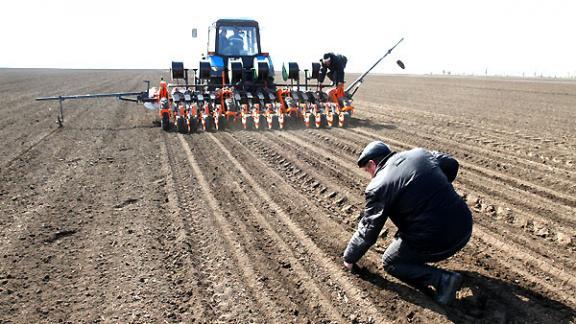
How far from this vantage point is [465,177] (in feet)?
22.2

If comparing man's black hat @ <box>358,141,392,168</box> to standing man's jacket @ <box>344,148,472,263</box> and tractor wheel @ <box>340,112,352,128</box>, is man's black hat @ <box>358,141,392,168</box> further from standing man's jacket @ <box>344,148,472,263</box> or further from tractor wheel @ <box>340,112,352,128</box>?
tractor wheel @ <box>340,112,352,128</box>

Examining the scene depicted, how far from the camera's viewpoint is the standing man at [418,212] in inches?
135

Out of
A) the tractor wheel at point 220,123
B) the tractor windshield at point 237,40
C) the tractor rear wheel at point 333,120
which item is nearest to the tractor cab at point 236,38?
the tractor windshield at point 237,40

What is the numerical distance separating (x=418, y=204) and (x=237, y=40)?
10859 millimetres

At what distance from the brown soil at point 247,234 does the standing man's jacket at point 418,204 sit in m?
0.52

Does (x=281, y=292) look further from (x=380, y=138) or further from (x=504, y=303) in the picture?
(x=380, y=138)

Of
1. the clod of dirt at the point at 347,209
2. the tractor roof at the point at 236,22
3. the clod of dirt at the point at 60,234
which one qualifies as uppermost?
the tractor roof at the point at 236,22

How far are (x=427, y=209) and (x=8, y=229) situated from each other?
424 cm

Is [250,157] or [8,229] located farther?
[250,157]

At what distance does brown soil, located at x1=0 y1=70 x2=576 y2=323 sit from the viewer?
3.51 metres

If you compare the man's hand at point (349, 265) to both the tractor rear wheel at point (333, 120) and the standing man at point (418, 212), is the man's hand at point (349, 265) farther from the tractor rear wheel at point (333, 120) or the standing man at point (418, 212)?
the tractor rear wheel at point (333, 120)

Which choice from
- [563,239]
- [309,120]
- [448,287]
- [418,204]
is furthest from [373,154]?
[309,120]

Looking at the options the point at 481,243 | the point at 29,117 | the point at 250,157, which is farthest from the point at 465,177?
the point at 29,117

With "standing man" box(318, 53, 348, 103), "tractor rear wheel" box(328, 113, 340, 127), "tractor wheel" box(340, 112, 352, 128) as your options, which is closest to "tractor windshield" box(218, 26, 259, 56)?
"standing man" box(318, 53, 348, 103)
